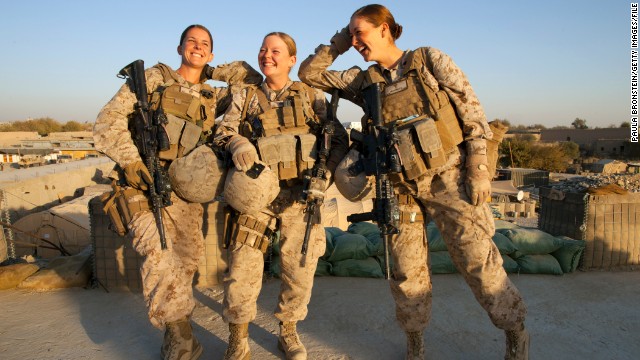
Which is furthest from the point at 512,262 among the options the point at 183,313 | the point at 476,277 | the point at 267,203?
the point at 183,313

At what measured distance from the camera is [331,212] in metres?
8.72

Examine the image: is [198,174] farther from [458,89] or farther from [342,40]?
[458,89]

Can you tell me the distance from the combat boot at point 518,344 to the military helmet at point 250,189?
181 cm

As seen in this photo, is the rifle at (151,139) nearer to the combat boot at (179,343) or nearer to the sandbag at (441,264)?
the combat boot at (179,343)

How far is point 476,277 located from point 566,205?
305 centimetres

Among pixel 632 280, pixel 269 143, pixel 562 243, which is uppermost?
pixel 269 143

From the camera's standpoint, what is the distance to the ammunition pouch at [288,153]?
292 centimetres

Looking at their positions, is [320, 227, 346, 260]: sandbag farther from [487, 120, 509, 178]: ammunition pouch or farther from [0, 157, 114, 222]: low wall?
[0, 157, 114, 222]: low wall

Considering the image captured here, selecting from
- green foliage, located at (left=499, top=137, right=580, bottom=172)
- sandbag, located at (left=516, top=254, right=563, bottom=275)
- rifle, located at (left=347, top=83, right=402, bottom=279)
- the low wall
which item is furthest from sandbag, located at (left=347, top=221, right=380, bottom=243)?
green foliage, located at (left=499, top=137, right=580, bottom=172)

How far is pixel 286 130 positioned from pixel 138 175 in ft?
3.54

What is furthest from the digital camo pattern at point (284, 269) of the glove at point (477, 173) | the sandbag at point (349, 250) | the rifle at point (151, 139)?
the sandbag at point (349, 250)

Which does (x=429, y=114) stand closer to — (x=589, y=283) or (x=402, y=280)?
(x=402, y=280)

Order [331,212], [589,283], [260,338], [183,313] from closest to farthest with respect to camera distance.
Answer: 1. [183,313]
2. [260,338]
3. [589,283]
4. [331,212]

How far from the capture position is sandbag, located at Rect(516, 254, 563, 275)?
4.63m
